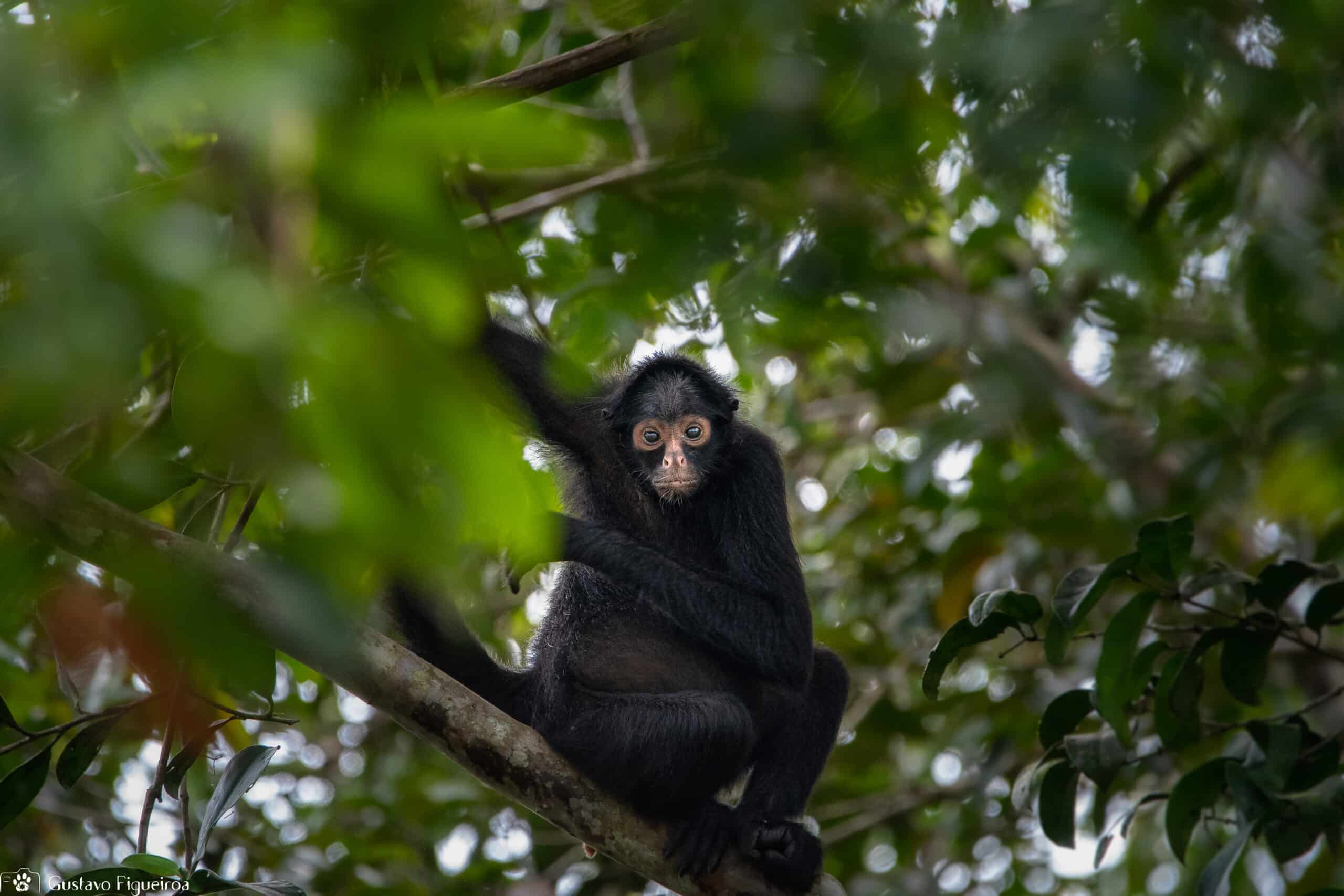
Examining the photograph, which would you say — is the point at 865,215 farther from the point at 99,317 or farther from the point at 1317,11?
the point at 99,317

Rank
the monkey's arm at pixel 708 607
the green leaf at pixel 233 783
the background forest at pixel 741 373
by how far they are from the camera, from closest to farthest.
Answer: the background forest at pixel 741 373, the green leaf at pixel 233 783, the monkey's arm at pixel 708 607

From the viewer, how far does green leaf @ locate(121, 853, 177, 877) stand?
338 centimetres

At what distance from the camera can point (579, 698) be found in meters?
4.97

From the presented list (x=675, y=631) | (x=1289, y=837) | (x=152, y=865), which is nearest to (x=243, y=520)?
(x=152, y=865)

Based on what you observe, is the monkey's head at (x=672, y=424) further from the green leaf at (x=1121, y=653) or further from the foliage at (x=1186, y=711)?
the green leaf at (x=1121, y=653)

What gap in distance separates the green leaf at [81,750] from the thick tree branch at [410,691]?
0.90m

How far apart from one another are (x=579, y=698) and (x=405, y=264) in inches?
149

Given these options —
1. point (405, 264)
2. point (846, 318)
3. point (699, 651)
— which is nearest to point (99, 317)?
point (405, 264)

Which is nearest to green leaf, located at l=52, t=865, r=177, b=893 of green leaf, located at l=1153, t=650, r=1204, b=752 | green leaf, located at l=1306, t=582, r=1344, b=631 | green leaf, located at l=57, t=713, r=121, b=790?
green leaf, located at l=57, t=713, r=121, b=790

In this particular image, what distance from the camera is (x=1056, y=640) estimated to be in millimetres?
4215

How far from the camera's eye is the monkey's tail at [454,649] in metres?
4.87

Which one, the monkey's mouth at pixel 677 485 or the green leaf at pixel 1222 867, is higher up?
the monkey's mouth at pixel 677 485

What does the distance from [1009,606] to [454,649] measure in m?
2.29

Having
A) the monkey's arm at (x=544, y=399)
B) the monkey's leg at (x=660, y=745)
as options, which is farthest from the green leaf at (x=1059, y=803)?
the monkey's arm at (x=544, y=399)
